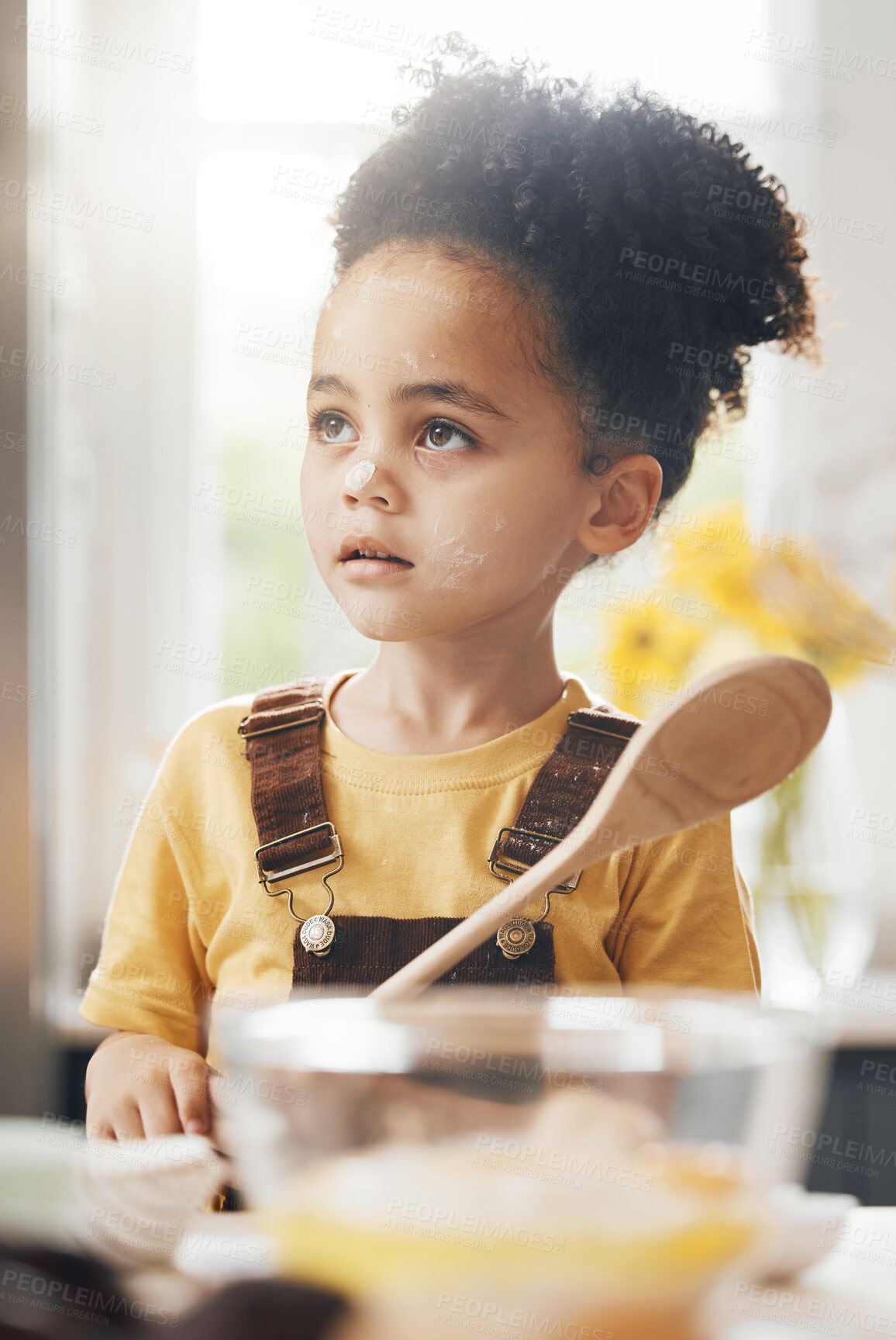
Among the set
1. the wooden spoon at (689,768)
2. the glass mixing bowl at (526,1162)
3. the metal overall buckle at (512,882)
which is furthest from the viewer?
the metal overall buckle at (512,882)

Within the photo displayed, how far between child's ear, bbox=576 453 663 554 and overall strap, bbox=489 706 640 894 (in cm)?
7

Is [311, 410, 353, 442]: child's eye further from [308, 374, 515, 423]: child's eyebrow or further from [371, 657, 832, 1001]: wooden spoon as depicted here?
[371, 657, 832, 1001]: wooden spoon

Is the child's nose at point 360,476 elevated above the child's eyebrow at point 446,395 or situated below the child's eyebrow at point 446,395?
below

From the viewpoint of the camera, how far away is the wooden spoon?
0.27m

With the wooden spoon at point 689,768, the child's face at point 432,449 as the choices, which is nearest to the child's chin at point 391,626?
the child's face at point 432,449

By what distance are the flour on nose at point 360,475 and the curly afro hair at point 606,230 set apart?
0.07m

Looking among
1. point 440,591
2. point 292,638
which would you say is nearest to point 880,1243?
point 440,591

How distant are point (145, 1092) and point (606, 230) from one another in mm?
347

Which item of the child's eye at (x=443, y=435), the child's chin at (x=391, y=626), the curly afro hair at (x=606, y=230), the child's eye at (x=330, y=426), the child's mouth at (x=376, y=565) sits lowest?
the child's chin at (x=391, y=626)

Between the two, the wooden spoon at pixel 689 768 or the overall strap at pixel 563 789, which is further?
the overall strap at pixel 563 789

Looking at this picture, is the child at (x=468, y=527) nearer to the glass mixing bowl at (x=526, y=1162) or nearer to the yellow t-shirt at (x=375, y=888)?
the yellow t-shirt at (x=375, y=888)

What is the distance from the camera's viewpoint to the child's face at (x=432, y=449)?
1.26 ft

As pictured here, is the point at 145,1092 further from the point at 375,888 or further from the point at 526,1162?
the point at 526,1162

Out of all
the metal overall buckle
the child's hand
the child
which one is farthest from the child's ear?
the child's hand
